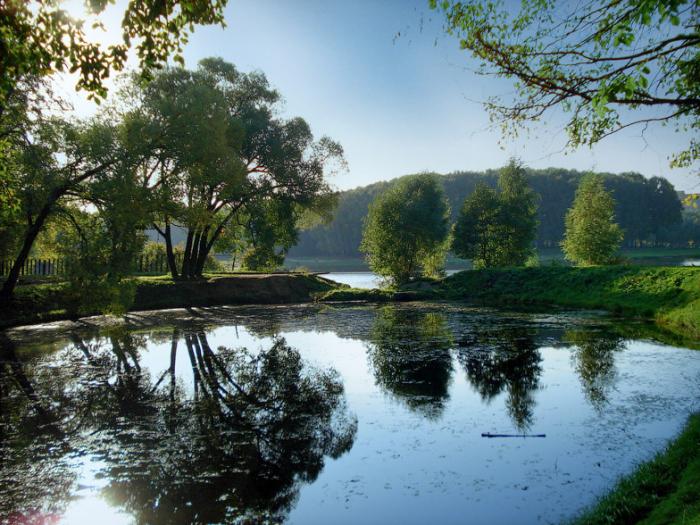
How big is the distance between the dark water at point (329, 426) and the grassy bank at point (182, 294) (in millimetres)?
4974

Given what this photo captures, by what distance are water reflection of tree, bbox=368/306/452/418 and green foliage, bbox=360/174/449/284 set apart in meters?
20.4

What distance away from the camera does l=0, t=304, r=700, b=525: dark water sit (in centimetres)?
623

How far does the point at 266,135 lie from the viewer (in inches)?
1491

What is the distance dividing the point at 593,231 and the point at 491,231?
9.74 meters

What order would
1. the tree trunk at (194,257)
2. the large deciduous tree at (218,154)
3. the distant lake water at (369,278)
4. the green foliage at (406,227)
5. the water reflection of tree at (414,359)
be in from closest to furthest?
the water reflection of tree at (414,359)
the large deciduous tree at (218,154)
the tree trunk at (194,257)
the green foliage at (406,227)
the distant lake water at (369,278)

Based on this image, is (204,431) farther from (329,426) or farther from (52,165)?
(52,165)

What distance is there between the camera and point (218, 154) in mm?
27797

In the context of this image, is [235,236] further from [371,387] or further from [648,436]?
[648,436]

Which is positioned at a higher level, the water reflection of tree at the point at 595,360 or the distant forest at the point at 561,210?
the distant forest at the point at 561,210

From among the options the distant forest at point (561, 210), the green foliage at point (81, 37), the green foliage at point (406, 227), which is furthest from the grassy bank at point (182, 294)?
the distant forest at point (561, 210)

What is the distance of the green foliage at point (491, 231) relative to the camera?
49562 mm

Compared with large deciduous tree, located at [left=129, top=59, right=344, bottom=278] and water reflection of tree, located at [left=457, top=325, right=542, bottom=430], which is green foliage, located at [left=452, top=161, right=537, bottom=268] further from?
water reflection of tree, located at [left=457, top=325, right=542, bottom=430]

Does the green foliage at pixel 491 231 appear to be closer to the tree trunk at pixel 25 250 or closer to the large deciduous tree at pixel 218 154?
the large deciduous tree at pixel 218 154

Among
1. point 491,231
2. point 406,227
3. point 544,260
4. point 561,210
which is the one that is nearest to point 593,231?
point 491,231
